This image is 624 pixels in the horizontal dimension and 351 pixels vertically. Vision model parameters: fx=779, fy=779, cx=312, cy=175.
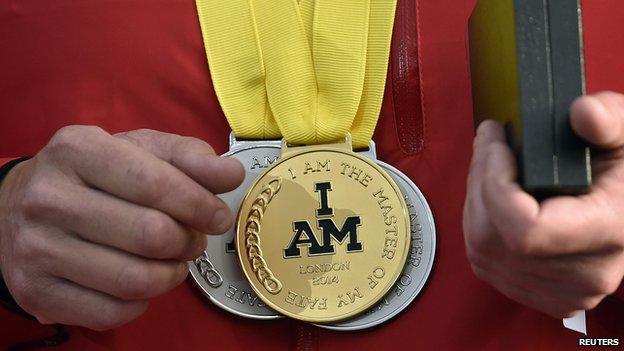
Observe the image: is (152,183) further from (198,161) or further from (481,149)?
(481,149)

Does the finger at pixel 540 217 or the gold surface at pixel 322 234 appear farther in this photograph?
the gold surface at pixel 322 234

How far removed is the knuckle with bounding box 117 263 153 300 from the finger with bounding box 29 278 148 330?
28 millimetres

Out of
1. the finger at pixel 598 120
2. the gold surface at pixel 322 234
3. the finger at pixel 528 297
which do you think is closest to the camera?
the finger at pixel 598 120

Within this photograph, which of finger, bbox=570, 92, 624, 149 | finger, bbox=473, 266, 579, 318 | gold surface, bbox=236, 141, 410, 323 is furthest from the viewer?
gold surface, bbox=236, 141, 410, 323

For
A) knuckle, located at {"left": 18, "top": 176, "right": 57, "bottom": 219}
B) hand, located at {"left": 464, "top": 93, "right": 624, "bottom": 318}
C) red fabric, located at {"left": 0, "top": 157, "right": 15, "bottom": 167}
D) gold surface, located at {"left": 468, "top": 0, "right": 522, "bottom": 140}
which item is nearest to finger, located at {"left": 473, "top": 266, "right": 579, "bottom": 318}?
hand, located at {"left": 464, "top": 93, "right": 624, "bottom": 318}

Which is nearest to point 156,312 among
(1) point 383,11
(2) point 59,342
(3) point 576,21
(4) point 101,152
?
(2) point 59,342

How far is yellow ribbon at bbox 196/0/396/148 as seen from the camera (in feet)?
2.39

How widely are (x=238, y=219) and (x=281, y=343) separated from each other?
0.40 ft

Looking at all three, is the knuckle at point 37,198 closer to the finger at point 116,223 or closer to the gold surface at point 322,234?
the finger at point 116,223

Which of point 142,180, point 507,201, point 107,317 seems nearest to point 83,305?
point 107,317

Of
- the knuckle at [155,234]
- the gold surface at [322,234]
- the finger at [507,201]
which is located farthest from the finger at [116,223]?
the finger at [507,201]

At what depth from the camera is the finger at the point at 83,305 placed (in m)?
0.60

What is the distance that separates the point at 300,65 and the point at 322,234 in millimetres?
164

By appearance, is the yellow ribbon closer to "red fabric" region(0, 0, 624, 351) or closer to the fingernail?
"red fabric" region(0, 0, 624, 351)
